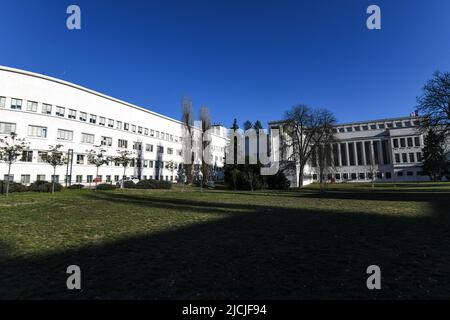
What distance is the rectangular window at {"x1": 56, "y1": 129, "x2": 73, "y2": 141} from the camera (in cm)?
4438

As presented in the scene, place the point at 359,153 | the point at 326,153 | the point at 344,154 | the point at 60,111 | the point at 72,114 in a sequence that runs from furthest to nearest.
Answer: the point at 344,154
the point at 359,153
the point at 72,114
the point at 60,111
the point at 326,153

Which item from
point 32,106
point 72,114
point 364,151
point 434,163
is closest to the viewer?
point 32,106

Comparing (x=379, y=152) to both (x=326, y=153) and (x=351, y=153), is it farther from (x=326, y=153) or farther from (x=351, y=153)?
(x=326, y=153)

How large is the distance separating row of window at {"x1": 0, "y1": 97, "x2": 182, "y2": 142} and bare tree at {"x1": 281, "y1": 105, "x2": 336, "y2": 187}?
107ft

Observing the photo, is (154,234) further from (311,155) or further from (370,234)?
(311,155)

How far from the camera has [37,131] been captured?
136 ft

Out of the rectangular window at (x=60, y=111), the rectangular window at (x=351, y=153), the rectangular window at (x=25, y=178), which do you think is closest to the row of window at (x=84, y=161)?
A: the rectangular window at (x=25, y=178)

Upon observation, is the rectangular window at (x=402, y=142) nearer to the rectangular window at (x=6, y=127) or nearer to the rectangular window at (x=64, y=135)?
the rectangular window at (x=64, y=135)

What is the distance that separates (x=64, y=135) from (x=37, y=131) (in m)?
4.22

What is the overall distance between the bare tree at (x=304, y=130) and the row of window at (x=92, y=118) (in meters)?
32.6

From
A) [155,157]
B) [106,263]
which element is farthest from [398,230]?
[155,157]

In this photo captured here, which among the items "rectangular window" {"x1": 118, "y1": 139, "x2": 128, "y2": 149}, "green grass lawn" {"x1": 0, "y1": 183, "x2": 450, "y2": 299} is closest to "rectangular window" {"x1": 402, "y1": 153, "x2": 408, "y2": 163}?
"rectangular window" {"x1": 118, "y1": 139, "x2": 128, "y2": 149}

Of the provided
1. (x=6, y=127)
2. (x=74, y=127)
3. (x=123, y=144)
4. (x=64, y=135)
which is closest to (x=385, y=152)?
(x=123, y=144)
